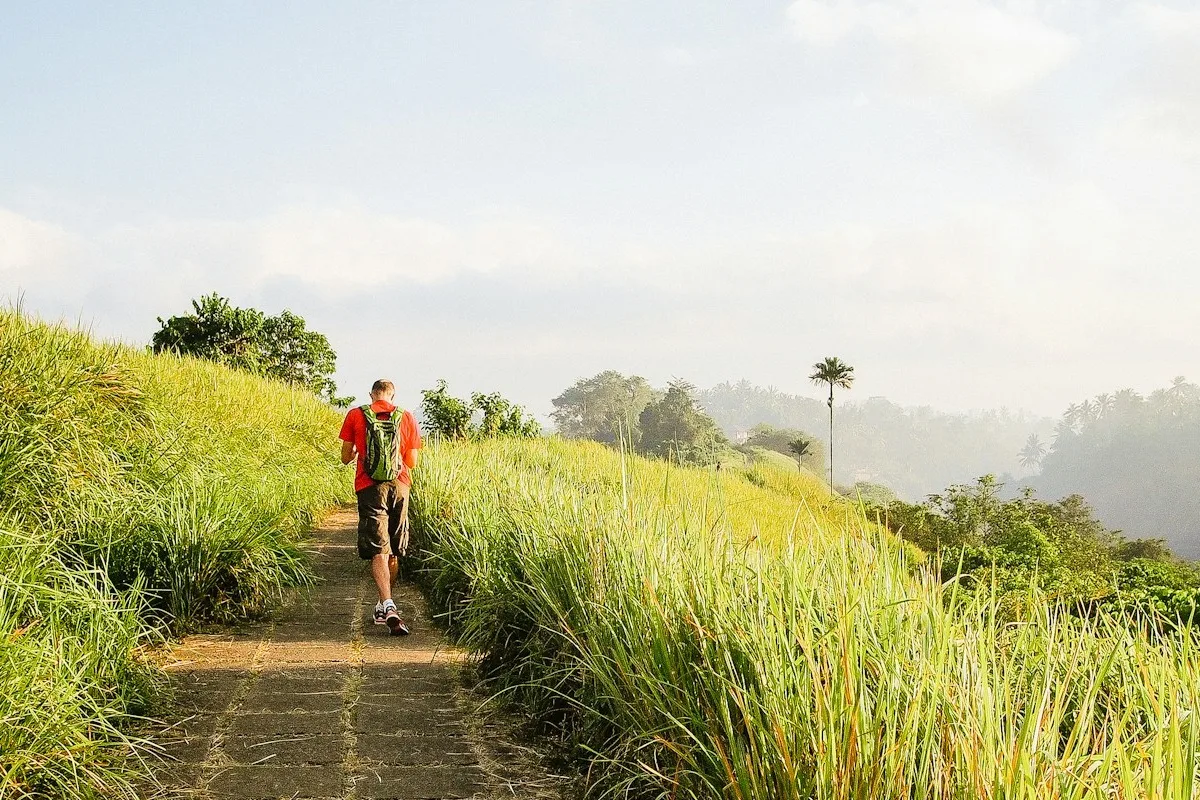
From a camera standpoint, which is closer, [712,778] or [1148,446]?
[712,778]

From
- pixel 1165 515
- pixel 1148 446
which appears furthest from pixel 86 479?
pixel 1148 446

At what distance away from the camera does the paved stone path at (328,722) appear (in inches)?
Answer: 151

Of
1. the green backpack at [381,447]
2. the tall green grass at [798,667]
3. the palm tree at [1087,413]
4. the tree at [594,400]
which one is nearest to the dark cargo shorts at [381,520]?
the green backpack at [381,447]

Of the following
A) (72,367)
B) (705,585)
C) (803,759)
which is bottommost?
(803,759)

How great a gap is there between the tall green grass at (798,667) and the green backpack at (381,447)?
166 cm

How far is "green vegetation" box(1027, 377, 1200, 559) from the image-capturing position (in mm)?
139125

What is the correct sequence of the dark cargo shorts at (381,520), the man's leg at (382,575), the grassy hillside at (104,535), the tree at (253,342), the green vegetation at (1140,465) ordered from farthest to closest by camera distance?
the green vegetation at (1140,465) < the tree at (253,342) < the dark cargo shorts at (381,520) < the man's leg at (382,575) < the grassy hillside at (104,535)

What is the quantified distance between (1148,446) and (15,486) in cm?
17454

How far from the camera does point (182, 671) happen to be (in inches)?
205

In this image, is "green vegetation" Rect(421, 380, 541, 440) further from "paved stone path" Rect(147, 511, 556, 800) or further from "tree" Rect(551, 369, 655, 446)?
"tree" Rect(551, 369, 655, 446)

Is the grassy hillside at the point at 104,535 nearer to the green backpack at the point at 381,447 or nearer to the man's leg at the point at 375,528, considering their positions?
the man's leg at the point at 375,528

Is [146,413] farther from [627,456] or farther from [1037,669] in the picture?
[1037,669]

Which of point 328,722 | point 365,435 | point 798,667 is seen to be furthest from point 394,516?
point 798,667

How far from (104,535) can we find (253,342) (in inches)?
718
